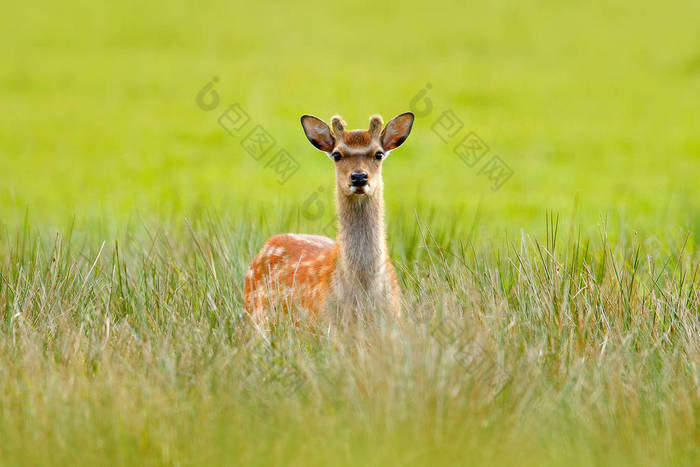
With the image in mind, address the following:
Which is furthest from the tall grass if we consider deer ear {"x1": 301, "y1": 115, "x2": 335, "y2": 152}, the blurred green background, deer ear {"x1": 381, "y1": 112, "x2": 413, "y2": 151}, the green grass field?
the blurred green background

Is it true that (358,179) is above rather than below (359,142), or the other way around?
below

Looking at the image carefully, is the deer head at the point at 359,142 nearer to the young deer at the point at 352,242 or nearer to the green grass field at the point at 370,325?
the young deer at the point at 352,242

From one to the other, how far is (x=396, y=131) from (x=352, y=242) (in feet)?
2.34

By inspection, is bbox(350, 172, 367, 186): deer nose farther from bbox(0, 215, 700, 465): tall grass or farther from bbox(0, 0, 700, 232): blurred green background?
bbox(0, 0, 700, 232): blurred green background

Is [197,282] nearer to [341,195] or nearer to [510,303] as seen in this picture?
[341,195]

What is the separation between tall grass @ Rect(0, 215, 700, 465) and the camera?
3.88m

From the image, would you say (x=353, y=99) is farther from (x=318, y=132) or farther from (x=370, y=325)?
(x=370, y=325)

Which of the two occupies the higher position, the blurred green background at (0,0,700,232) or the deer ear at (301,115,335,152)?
the blurred green background at (0,0,700,232)

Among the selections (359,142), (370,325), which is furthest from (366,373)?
(359,142)

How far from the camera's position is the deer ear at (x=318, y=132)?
573cm

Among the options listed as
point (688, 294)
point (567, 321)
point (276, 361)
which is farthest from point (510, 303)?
point (276, 361)

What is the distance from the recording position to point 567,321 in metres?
5.07

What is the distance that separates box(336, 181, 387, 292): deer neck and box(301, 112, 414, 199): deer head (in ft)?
0.18

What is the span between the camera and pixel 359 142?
571 cm
